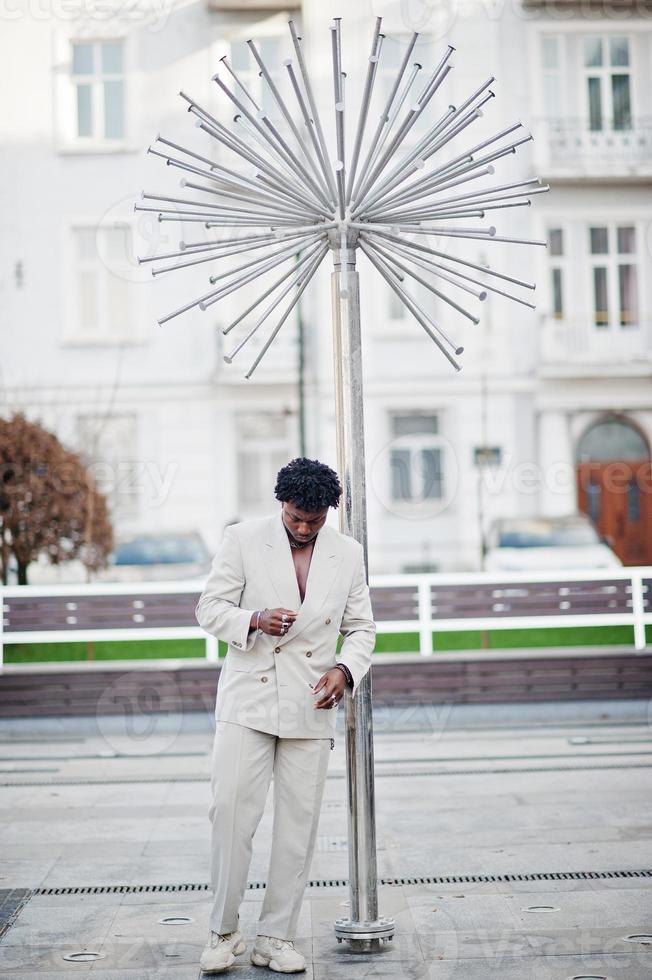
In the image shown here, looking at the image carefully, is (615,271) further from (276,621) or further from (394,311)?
(276,621)

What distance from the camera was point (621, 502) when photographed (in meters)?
23.6

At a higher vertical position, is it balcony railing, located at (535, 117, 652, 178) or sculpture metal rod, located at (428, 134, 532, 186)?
balcony railing, located at (535, 117, 652, 178)

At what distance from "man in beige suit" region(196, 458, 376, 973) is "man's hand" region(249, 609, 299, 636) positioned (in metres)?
0.09

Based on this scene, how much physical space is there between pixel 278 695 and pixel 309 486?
78cm

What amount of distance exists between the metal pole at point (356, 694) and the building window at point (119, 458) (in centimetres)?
1675

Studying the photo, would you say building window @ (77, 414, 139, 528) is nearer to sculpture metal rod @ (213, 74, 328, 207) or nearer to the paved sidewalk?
the paved sidewalk

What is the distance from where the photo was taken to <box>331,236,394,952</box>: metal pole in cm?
506

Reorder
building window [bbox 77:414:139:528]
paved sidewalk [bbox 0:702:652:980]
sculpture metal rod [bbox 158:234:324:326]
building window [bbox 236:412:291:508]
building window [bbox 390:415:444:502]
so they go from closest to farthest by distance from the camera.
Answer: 1. paved sidewalk [bbox 0:702:652:980]
2. sculpture metal rod [bbox 158:234:324:326]
3. building window [bbox 77:414:139:528]
4. building window [bbox 390:415:444:502]
5. building window [bbox 236:412:291:508]

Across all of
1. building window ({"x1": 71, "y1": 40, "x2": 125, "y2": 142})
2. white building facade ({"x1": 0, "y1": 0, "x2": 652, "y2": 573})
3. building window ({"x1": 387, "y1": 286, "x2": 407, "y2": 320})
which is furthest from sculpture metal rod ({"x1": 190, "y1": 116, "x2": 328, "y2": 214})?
building window ({"x1": 71, "y1": 40, "x2": 125, "y2": 142})

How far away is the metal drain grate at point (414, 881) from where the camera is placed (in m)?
5.93

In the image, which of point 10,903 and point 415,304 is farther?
point 10,903

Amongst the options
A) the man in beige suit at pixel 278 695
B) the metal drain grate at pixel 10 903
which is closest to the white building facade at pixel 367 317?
the metal drain grate at pixel 10 903

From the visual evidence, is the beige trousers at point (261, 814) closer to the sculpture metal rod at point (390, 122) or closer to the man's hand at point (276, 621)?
the man's hand at point (276, 621)

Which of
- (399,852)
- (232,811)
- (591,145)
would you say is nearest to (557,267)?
(591,145)
